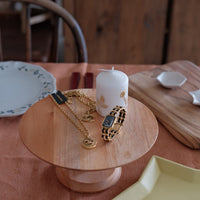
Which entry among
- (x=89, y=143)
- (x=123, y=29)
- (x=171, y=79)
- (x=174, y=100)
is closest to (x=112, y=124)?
(x=89, y=143)

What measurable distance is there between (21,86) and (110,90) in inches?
14.4

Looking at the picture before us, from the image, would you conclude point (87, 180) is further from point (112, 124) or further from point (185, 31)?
point (185, 31)

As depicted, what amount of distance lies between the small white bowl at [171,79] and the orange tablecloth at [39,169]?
0.58 ft

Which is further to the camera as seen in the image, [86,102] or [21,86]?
[21,86]

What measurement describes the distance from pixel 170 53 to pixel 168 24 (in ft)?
0.65

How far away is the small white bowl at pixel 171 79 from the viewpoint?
86 cm

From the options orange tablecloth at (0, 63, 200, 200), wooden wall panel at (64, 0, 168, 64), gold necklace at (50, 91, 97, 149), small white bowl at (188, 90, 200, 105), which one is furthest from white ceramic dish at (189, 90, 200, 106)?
wooden wall panel at (64, 0, 168, 64)

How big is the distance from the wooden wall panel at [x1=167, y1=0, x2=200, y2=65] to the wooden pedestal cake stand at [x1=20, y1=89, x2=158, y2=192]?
144 centimetres

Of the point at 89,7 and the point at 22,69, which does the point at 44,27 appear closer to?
the point at 89,7

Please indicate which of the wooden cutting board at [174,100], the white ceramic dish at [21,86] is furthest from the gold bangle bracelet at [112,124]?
the white ceramic dish at [21,86]

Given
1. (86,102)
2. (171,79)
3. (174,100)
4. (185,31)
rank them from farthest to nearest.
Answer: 1. (185,31)
2. (171,79)
3. (174,100)
4. (86,102)

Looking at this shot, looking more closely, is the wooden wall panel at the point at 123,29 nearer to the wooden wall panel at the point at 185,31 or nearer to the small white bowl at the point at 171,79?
the wooden wall panel at the point at 185,31

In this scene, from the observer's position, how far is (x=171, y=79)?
0.90m

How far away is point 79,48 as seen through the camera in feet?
3.79
